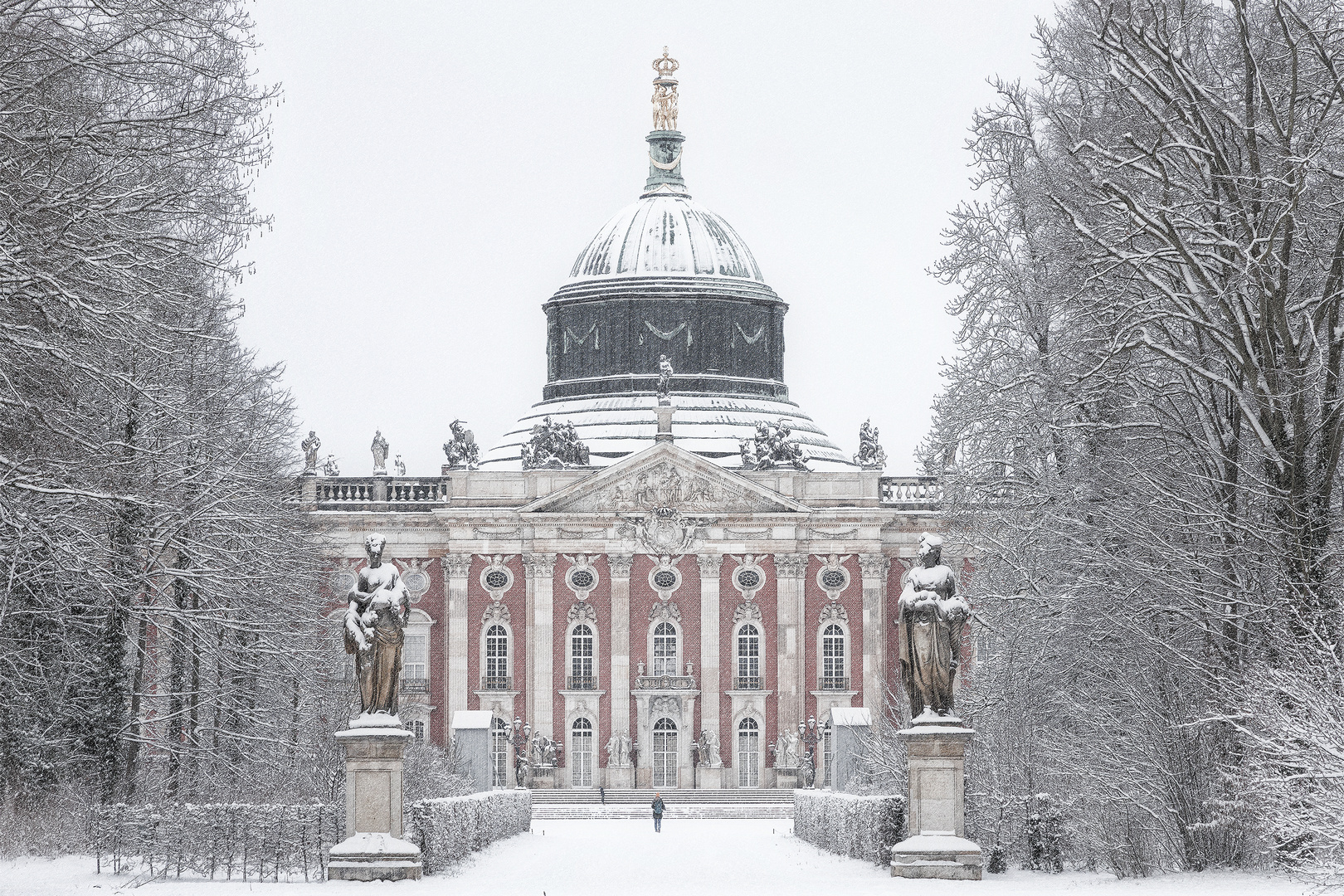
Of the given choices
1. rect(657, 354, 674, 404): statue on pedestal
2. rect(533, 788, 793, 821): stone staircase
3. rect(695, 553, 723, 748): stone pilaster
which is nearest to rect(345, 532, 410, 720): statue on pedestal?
rect(533, 788, 793, 821): stone staircase

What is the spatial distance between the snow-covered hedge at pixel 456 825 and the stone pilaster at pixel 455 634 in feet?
92.6

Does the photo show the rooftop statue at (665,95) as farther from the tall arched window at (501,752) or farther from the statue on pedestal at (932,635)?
the statue on pedestal at (932,635)

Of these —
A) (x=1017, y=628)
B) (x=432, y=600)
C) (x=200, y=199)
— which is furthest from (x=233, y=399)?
(x=432, y=600)

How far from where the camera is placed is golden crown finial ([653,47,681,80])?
279 ft

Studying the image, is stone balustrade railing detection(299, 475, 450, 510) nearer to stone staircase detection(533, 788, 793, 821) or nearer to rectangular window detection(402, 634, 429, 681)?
rectangular window detection(402, 634, 429, 681)

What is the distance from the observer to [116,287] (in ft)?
81.2

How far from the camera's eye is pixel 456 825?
33125mm

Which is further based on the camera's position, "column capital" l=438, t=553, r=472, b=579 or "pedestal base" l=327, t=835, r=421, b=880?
"column capital" l=438, t=553, r=472, b=579

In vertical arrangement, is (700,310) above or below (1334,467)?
above

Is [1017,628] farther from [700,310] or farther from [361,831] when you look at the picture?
[700,310]

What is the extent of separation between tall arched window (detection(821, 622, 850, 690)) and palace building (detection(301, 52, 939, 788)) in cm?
6

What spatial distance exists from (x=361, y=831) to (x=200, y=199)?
8.72 meters

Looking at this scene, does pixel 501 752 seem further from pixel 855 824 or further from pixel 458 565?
pixel 855 824

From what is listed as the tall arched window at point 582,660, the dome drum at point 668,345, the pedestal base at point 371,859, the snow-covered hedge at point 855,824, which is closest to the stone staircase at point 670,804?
the tall arched window at point 582,660
